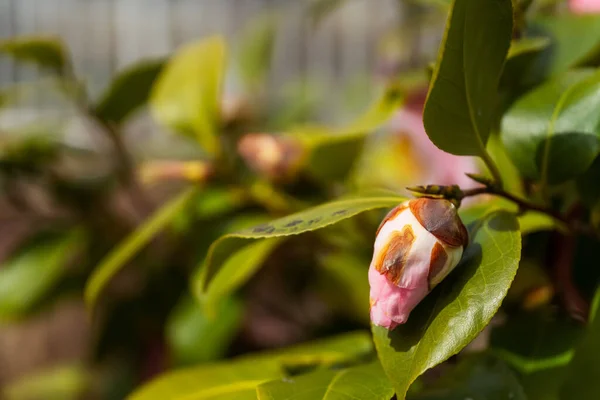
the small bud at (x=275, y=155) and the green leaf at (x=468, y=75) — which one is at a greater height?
the green leaf at (x=468, y=75)

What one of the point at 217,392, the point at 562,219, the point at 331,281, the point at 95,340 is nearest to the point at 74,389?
the point at 95,340

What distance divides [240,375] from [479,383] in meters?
0.14

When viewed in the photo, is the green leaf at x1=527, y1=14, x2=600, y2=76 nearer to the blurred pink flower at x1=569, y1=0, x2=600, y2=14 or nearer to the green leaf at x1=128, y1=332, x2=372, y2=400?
the blurred pink flower at x1=569, y1=0, x2=600, y2=14

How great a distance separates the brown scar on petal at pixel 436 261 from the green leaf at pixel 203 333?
351mm

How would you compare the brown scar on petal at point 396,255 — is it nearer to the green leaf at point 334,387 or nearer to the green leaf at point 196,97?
the green leaf at point 334,387

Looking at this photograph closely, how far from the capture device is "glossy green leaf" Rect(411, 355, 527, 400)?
307mm

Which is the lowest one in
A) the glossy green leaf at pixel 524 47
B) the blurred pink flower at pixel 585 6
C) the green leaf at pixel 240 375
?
the green leaf at pixel 240 375

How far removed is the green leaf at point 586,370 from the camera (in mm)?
299

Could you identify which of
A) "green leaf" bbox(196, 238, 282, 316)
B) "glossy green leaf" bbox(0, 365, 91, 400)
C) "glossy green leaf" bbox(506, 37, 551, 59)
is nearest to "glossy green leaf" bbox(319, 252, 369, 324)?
"green leaf" bbox(196, 238, 282, 316)

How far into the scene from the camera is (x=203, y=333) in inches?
22.9

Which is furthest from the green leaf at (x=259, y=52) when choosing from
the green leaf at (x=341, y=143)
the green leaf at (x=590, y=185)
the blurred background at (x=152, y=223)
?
the green leaf at (x=590, y=185)

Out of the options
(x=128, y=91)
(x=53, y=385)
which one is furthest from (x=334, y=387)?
(x=53, y=385)

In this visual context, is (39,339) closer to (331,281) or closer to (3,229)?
(3,229)

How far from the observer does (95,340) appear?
81cm
